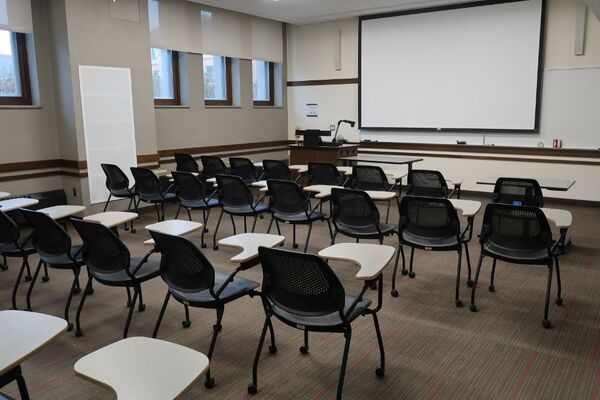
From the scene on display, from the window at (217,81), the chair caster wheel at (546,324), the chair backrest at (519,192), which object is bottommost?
the chair caster wheel at (546,324)

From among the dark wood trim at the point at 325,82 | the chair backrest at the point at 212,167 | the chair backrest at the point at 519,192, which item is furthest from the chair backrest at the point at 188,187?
the dark wood trim at the point at 325,82

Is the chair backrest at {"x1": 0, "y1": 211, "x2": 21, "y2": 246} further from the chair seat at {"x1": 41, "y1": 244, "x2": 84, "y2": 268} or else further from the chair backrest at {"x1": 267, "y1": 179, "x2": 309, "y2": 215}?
the chair backrest at {"x1": 267, "y1": 179, "x2": 309, "y2": 215}

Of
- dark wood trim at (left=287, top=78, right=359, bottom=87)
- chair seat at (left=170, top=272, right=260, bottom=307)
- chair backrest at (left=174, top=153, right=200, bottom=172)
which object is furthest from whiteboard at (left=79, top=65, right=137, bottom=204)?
chair seat at (left=170, top=272, right=260, bottom=307)

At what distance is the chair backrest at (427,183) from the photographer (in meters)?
5.34

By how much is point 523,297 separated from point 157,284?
3.21m

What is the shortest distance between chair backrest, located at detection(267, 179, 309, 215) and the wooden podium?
345cm

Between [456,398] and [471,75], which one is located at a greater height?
[471,75]

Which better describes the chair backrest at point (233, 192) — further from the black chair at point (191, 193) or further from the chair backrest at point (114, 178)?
the chair backrest at point (114, 178)

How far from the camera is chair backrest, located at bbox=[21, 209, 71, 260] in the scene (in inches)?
140

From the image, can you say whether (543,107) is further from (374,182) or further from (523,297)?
(523,297)

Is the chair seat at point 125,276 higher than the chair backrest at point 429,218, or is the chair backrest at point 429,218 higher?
the chair backrest at point 429,218

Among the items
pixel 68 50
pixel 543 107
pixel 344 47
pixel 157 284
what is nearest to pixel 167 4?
pixel 68 50

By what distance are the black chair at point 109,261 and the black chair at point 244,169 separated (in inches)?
148

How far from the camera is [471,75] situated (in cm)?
849
